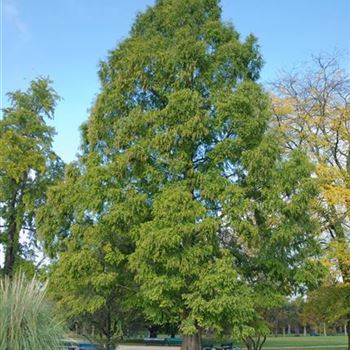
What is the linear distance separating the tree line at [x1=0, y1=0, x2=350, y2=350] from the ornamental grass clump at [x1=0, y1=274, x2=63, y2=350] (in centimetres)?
449

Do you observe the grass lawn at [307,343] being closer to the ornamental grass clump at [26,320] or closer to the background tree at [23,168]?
the background tree at [23,168]

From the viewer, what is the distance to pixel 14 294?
6770mm

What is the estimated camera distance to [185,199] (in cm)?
1162

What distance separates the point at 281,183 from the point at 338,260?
6053 millimetres

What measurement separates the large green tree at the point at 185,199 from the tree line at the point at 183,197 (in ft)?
0.12

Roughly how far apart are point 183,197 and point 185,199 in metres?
0.07

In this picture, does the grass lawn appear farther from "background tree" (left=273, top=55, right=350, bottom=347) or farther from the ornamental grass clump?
the ornamental grass clump

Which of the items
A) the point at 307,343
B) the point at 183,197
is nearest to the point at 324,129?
the point at 183,197

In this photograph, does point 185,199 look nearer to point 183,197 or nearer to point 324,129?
point 183,197

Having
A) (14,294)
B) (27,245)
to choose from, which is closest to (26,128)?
(27,245)

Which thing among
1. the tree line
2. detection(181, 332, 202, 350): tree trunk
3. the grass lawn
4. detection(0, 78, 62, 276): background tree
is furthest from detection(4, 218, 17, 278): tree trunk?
the grass lawn

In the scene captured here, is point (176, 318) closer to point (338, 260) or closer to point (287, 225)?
point (287, 225)

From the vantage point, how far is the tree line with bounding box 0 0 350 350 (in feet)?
37.8

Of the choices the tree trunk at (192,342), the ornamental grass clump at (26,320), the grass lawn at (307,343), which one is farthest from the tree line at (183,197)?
the grass lawn at (307,343)
